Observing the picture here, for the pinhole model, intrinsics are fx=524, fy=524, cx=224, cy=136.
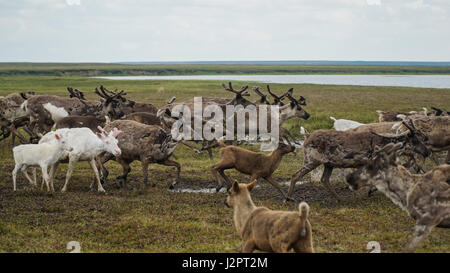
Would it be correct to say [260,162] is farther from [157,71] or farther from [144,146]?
[157,71]

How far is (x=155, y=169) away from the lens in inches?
612

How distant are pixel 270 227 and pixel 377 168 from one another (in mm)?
2652

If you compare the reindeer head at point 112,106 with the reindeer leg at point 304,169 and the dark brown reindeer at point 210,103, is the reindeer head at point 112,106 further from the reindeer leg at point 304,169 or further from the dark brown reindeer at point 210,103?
the reindeer leg at point 304,169

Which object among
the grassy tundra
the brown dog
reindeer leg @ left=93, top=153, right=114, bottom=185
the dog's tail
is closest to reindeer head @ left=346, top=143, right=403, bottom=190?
the grassy tundra

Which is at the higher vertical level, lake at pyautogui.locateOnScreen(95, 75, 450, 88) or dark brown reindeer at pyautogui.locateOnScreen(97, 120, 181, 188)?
dark brown reindeer at pyautogui.locateOnScreen(97, 120, 181, 188)

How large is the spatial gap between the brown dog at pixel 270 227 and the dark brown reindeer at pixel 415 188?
2.13 metres

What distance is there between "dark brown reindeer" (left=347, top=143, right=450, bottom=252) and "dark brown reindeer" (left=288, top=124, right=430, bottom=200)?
2694 mm

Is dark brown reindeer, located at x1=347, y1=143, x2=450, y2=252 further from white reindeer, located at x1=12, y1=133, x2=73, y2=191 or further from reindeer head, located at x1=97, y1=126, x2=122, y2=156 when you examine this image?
white reindeer, located at x1=12, y1=133, x2=73, y2=191

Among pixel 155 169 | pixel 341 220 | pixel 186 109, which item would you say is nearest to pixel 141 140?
pixel 155 169

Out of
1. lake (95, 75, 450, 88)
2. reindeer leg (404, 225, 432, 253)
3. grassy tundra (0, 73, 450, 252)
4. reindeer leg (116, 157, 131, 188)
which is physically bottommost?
lake (95, 75, 450, 88)

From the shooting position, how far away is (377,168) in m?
8.46

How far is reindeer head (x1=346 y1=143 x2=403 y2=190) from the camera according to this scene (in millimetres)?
8383

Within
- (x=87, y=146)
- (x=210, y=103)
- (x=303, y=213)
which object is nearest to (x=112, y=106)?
(x=210, y=103)

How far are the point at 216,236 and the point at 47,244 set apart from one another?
2.77 metres
